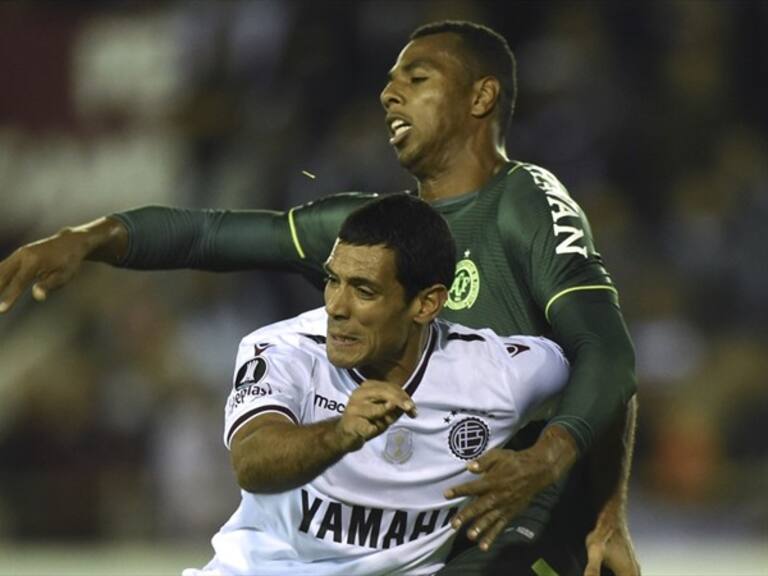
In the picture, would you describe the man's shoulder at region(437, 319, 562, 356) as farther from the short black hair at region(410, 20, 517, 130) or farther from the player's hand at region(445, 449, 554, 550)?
the short black hair at region(410, 20, 517, 130)

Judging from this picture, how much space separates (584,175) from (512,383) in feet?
18.9

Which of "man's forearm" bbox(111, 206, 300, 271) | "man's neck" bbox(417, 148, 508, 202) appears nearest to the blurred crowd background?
"man's forearm" bbox(111, 206, 300, 271)

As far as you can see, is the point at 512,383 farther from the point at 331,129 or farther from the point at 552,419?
the point at 331,129

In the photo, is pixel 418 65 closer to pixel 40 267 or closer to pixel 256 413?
pixel 40 267

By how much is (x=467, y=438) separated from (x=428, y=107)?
1.14 metres

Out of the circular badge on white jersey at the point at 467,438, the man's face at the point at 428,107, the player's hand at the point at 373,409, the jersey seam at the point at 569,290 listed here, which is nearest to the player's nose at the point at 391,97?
the man's face at the point at 428,107

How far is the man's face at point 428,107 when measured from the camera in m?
4.70

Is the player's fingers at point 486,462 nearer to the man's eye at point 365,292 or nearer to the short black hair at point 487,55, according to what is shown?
the man's eye at point 365,292

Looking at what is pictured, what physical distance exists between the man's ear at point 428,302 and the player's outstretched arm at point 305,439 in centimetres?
44

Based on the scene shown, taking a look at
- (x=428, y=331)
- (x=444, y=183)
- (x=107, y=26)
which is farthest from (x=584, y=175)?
(x=428, y=331)

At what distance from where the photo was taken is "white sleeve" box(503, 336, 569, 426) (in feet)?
13.1

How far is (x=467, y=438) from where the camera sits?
3.95m

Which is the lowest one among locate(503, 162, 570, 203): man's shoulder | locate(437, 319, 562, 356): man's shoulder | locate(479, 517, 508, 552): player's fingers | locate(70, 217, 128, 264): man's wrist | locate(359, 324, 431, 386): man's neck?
locate(479, 517, 508, 552): player's fingers

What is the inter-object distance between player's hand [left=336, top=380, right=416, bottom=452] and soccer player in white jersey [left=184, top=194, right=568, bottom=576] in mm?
406
